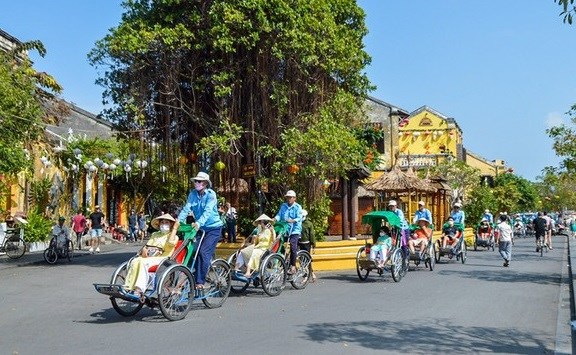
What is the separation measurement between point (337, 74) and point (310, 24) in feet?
6.87

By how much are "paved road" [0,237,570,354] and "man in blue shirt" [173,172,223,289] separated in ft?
2.28

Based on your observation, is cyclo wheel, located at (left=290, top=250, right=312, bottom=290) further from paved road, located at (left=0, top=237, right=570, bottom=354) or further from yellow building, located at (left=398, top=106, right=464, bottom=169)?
yellow building, located at (left=398, top=106, right=464, bottom=169)

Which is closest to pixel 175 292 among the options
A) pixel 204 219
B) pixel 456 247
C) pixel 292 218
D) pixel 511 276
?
pixel 204 219

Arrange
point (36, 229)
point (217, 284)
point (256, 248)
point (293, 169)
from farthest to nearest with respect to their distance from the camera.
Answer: point (36, 229) < point (293, 169) < point (256, 248) < point (217, 284)

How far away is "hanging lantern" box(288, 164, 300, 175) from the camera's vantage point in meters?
17.6

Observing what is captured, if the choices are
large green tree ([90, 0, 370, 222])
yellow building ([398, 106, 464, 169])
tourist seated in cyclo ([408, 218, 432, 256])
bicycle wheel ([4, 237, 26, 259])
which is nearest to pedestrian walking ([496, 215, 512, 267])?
tourist seated in cyclo ([408, 218, 432, 256])

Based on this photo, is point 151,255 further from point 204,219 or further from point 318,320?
point 318,320

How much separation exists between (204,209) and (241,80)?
7.76 m

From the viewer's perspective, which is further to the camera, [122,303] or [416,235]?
[416,235]

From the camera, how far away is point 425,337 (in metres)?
8.62

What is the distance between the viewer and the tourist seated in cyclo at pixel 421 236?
17547 mm

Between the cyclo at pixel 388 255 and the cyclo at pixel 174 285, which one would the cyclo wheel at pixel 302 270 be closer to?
the cyclo at pixel 388 255

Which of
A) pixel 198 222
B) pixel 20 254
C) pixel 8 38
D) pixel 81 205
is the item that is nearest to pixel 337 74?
pixel 198 222

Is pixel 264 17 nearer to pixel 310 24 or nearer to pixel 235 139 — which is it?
pixel 310 24
